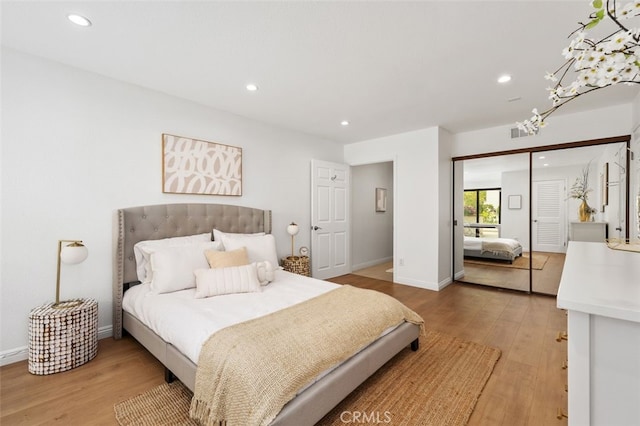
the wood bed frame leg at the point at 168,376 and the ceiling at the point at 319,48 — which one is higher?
the ceiling at the point at 319,48

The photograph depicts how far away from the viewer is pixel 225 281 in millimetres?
2412

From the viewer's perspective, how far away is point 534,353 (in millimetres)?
2393

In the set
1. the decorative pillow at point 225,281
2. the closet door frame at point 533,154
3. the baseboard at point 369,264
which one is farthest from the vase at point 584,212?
the decorative pillow at point 225,281

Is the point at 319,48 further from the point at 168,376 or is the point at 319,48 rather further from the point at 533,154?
the point at 533,154

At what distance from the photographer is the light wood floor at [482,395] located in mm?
1694

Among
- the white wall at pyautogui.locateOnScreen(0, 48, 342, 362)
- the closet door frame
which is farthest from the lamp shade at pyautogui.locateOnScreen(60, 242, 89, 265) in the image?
the closet door frame

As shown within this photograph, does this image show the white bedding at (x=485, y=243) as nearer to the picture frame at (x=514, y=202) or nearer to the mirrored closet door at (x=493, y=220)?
the mirrored closet door at (x=493, y=220)

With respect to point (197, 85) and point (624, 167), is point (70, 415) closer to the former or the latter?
point (197, 85)

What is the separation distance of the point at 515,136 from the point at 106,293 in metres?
5.53

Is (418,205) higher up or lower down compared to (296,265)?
higher up

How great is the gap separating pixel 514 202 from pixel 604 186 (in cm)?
101

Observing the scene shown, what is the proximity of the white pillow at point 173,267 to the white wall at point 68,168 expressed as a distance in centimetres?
64

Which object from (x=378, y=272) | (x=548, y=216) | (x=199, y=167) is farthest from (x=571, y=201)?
(x=199, y=167)

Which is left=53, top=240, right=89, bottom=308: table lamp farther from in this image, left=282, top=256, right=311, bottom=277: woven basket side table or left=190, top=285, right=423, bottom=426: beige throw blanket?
left=282, top=256, right=311, bottom=277: woven basket side table
